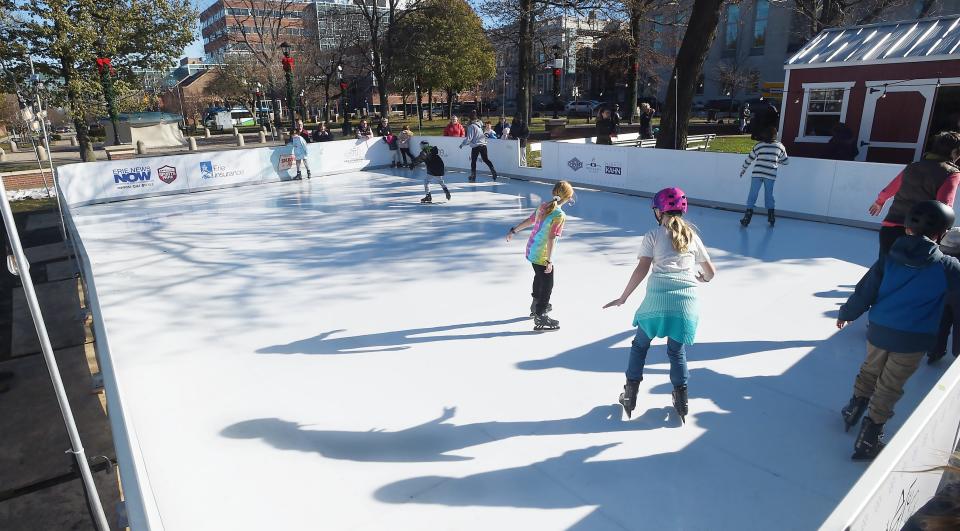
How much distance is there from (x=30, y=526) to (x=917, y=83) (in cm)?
1701

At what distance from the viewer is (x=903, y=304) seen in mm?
3316

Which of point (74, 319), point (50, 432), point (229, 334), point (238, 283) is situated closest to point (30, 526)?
point (50, 432)

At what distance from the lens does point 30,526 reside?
13.6ft

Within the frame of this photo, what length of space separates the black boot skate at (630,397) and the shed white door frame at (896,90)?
1314 cm

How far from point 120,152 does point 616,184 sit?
21.7 metres

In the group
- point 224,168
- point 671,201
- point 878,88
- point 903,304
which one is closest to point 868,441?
point 903,304

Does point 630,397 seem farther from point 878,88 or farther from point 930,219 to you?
point 878,88

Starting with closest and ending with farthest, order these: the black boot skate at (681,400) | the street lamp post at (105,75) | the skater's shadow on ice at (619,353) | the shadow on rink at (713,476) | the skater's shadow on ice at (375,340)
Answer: the shadow on rink at (713,476) < the black boot skate at (681,400) < the skater's shadow on ice at (619,353) < the skater's shadow on ice at (375,340) < the street lamp post at (105,75)

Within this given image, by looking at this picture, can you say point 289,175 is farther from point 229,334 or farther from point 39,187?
point 229,334

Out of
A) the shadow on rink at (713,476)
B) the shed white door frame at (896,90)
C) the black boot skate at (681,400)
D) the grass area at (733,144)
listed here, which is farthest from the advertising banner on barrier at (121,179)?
the shed white door frame at (896,90)

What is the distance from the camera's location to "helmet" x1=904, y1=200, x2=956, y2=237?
3.12 m

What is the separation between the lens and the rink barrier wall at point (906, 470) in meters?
1.44

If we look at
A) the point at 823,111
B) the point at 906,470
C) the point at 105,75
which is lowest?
the point at 906,470

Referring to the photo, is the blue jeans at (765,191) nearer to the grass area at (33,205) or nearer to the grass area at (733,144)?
the grass area at (733,144)
